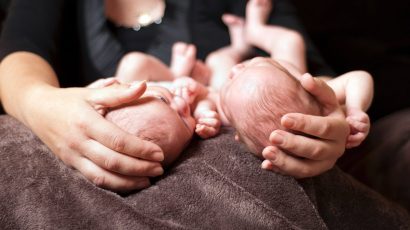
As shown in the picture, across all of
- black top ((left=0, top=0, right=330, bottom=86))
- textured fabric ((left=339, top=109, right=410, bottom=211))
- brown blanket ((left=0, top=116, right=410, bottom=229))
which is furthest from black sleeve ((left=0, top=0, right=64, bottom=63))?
textured fabric ((left=339, top=109, right=410, bottom=211))

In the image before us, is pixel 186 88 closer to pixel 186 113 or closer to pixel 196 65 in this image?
pixel 186 113

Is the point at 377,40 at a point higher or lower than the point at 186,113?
lower

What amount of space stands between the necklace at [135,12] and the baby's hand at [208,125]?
1.66 ft

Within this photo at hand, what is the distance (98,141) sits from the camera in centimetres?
66

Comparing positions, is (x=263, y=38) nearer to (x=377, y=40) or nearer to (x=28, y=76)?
(x=377, y=40)

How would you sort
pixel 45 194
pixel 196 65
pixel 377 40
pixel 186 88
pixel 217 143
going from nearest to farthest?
pixel 45 194 → pixel 217 143 → pixel 186 88 → pixel 196 65 → pixel 377 40

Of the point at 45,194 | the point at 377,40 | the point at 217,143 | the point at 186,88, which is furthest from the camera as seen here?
the point at 377,40

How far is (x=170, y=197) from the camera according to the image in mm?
650

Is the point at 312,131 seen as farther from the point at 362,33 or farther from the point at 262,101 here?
the point at 362,33

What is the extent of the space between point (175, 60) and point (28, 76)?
1.33 ft

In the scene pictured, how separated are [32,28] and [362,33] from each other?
110cm

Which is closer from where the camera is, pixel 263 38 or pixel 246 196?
pixel 246 196

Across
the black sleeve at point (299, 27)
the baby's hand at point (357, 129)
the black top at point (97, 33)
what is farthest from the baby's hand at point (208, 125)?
the black sleeve at point (299, 27)

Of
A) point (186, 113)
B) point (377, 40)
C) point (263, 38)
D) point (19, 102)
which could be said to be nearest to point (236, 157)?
Answer: point (186, 113)
